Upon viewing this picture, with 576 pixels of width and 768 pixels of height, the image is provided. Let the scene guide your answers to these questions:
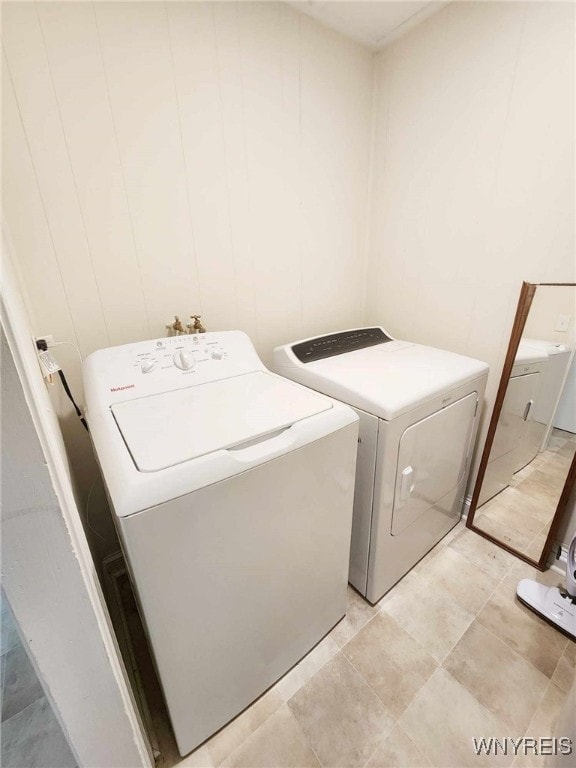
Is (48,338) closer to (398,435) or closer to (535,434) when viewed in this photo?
(398,435)

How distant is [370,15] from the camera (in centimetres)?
A: 143

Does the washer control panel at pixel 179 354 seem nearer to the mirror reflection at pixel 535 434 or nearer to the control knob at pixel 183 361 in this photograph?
the control knob at pixel 183 361

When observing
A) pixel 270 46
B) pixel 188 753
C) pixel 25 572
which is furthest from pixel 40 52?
pixel 188 753

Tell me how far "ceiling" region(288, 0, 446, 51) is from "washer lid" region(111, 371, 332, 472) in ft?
5.40

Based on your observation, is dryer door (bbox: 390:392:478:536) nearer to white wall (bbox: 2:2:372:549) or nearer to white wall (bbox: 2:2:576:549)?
white wall (bbox: 2:2:576:549)

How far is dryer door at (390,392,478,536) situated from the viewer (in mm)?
1220

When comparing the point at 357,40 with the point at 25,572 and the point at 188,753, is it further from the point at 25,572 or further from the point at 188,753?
the point at 188,753

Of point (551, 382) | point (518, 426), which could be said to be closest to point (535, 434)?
point (518, 426)

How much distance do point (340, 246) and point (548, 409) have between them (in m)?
1.35

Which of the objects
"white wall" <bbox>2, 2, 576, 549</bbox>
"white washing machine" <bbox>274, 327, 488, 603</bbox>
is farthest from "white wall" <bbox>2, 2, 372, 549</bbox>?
"white washing machine" <bbox>274, 327, 488, 603</bbox>

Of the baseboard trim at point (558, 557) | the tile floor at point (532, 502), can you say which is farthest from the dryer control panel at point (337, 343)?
the baseboard trim at point (558, 557)

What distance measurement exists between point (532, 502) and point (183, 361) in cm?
179

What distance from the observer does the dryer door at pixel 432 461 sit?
1.22 meters

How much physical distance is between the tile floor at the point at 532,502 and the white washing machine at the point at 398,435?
224 mm
